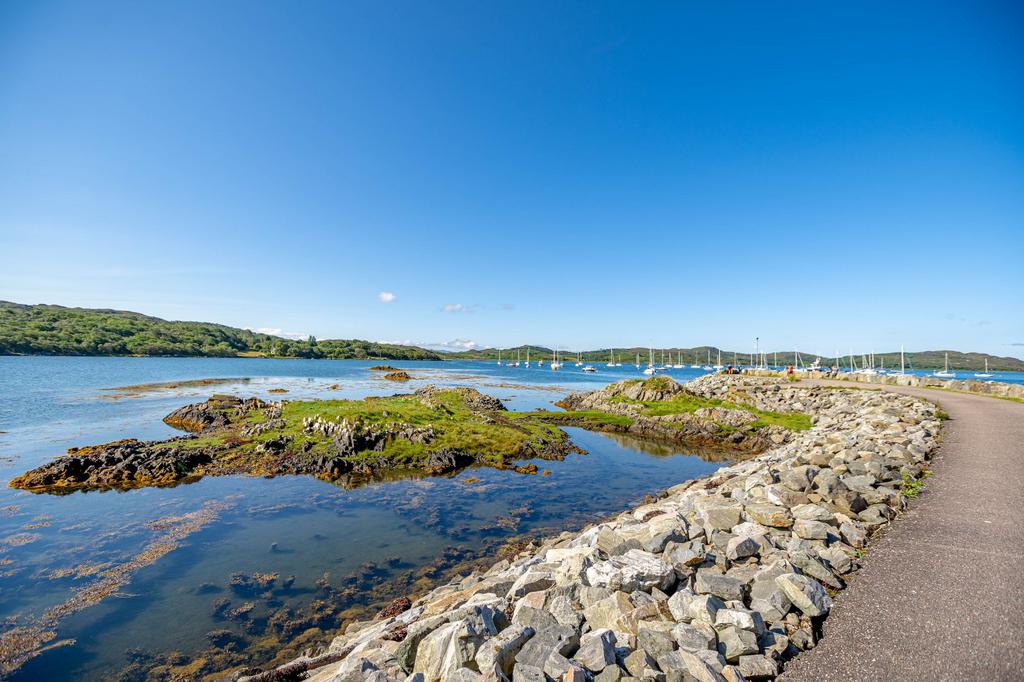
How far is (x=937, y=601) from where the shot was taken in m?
5.91

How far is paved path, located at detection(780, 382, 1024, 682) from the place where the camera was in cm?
479

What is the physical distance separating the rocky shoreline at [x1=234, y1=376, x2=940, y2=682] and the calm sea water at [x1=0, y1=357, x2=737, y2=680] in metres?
2.91

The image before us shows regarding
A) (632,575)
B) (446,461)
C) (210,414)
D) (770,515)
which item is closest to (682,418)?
(446,461)

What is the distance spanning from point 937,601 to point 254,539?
18202mm

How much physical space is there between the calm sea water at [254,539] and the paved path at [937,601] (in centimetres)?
1048

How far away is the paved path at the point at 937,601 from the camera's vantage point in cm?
479

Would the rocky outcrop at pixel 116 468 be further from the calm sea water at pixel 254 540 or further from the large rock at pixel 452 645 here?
the large rock at pixel 452 645

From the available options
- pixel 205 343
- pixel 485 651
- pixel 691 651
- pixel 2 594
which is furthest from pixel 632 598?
pixel 205 343

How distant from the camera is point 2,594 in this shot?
11500mm

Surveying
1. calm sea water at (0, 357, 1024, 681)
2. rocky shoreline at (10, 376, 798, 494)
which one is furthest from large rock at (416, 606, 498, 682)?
rocky shoreline at (10, 376, 798, 494)

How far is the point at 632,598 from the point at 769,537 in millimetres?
3462

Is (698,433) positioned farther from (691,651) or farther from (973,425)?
(691,651)

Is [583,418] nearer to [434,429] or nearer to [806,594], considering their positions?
[434,429]

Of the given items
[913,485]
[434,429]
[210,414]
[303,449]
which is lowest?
[303,449]
